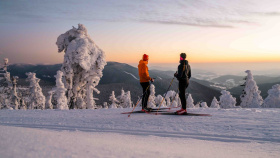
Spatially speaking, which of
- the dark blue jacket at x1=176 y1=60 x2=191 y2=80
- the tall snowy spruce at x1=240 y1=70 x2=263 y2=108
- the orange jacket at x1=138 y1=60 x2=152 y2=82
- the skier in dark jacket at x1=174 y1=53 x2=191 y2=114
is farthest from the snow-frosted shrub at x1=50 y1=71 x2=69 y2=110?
the tall snowy spruce at x1=240 y1=70 x2=263 y2=108

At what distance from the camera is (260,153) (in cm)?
389

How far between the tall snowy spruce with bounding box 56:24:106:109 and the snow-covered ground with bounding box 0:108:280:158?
1481 centimetres

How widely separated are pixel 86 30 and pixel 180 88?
64.4ft

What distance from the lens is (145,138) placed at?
4.98 m

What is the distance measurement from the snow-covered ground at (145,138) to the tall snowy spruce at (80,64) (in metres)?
14.8

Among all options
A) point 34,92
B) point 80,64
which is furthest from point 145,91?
point 34,92

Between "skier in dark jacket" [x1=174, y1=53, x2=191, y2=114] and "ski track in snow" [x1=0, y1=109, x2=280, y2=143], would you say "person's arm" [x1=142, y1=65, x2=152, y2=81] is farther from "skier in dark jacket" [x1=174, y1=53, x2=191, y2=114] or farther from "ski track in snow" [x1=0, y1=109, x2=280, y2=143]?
"ski track in snow" [x1=0, y1=109, x2=280, y2=143]

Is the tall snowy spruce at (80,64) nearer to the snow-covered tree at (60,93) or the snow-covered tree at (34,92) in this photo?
the snow-covered tree at (60,93)

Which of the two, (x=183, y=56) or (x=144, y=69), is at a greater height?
(x=183, y=56)

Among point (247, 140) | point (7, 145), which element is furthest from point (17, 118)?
point (247, 140)

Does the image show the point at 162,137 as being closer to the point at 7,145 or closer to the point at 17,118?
the point at 7,145

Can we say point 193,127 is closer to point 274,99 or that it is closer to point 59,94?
point 59,94

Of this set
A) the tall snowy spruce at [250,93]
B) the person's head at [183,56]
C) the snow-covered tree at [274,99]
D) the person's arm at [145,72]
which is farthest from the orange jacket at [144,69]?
the tall snowy spruce at [250,93]

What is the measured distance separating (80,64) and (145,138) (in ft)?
62.9
